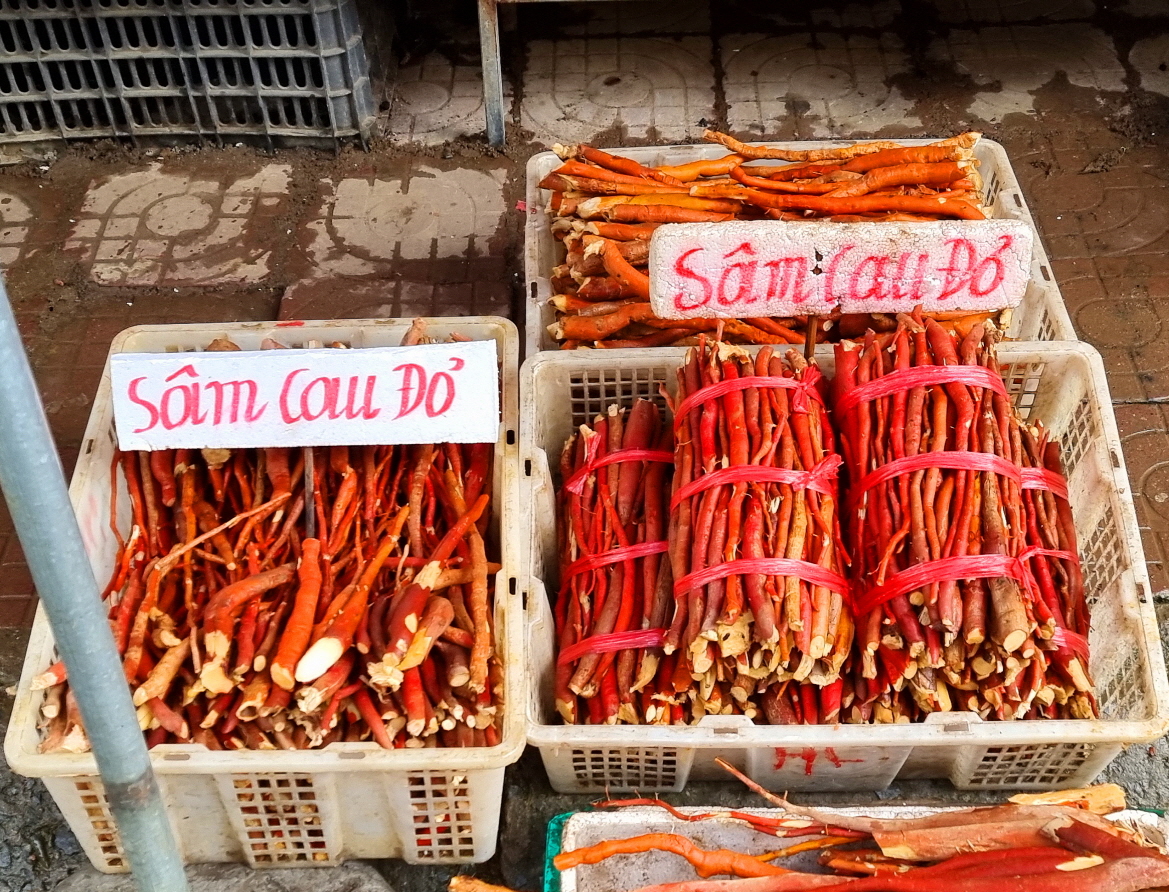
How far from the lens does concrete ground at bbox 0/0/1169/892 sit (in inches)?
167

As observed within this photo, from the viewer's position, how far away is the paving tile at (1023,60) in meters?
5.30

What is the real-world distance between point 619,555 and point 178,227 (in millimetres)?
3103

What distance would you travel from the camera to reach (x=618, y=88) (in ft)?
18.0

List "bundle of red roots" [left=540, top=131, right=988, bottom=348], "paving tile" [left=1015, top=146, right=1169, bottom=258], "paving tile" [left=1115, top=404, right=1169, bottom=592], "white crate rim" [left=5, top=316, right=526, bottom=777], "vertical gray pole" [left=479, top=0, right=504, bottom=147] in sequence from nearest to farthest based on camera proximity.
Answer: "white crate rim" [left=5, top=316, right=526, bottom=777], "bundle of red roots" [left=540, top=131, right=988, bottom=348], "paving tile" [left=1115, top=404, right=1169, bottom=592], "paving tile" [left=1015, top=146, right=1169, bottom=258], "vertical gray pole" [left=479, top=0, right=504, bottom=147]

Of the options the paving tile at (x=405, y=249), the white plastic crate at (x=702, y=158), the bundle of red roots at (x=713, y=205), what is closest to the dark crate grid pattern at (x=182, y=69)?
the paving tile at (x=405, y=249)

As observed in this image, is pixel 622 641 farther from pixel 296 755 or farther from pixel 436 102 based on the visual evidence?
pixel 436 102

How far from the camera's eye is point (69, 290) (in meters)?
4.45

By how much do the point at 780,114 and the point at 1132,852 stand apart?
408cm

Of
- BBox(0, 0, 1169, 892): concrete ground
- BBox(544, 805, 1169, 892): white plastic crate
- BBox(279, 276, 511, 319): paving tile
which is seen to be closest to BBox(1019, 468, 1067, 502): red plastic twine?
BBox(544, 805, 1169, 892): white plastic crate

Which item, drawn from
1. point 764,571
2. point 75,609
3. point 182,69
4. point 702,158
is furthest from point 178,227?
point 75,609

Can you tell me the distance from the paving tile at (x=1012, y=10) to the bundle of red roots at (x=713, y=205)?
2.87 meters

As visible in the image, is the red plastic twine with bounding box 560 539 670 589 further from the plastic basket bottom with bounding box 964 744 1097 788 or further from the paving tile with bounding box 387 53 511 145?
the paving tile with bounding box 387 53 511 145

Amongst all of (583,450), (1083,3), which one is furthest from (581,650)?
(1083,3)

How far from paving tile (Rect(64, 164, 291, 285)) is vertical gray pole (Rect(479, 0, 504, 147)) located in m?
0.97
